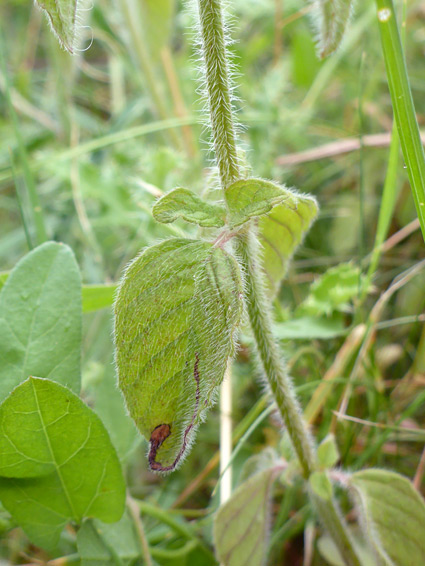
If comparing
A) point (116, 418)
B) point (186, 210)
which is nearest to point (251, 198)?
point (186, 210)

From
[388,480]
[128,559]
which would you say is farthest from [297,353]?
[128,559]

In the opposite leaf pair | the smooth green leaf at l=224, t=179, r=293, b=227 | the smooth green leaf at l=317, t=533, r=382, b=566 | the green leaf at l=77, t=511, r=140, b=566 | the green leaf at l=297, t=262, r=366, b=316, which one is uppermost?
the smooth green leaf at l=224, t=179, r=293, b=227

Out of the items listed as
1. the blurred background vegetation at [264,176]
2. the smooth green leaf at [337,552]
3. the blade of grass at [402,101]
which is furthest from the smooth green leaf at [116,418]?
the blade of grass at [402,101]

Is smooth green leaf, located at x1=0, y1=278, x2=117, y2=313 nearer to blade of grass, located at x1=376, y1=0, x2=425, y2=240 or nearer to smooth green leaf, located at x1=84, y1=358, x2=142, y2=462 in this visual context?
smooth green leaf, located at x1=84, y1=358, x2=142, y2=462

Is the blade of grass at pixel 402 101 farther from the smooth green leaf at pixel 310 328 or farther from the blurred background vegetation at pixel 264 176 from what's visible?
the smooth green leaf at pixel 310 328

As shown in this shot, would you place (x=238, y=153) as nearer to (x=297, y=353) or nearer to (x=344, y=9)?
(x=344, y=9)

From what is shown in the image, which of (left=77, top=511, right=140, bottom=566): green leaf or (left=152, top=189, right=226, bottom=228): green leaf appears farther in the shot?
(left=77, top=511, right=140, bottom=566): green leaf

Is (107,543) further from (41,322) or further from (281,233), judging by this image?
(281,233)

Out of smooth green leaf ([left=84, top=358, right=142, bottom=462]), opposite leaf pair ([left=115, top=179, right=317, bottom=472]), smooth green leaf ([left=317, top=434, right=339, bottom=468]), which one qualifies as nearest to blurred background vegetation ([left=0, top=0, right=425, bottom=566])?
smooth green leaf ([left=84, top=358, right=142, bottom=462])
